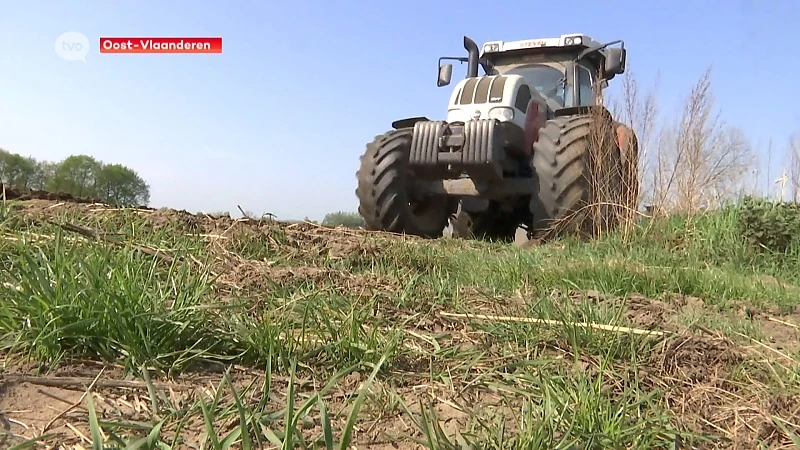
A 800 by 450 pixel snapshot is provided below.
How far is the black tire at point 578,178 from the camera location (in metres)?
4.98

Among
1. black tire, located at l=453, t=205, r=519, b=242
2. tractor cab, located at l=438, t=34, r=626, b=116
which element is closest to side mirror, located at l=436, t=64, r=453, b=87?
tractor cab, located at l=438, t=34, r=626, b=116

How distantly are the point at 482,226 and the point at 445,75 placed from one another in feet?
5.62

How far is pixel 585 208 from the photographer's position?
193 inches

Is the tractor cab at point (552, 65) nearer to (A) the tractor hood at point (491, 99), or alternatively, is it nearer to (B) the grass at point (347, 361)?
(A) the tractor hood at point (491, 99)

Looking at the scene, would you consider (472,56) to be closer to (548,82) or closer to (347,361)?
(548,82)

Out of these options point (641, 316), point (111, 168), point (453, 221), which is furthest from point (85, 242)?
point (111, 168)

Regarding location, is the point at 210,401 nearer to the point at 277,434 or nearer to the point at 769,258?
the point at 277,434

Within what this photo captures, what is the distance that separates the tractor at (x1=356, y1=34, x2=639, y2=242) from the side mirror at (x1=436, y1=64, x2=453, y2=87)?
0.01 meters

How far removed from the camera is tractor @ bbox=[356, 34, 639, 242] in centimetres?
504

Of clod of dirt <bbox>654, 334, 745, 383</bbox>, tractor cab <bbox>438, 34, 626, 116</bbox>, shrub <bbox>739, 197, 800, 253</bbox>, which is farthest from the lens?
tractor cab <bbox>438, 34, 626, 116</bbox>

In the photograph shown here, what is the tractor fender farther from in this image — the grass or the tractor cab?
the grass

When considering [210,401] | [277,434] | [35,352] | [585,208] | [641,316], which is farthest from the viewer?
[585,208]

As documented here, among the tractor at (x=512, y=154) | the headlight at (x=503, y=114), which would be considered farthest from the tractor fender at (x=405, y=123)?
the headlight at (x=503, y=114)

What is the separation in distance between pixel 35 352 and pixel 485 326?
1.13 metres
